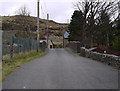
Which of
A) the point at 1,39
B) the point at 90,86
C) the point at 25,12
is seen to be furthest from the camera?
the point at 25,12

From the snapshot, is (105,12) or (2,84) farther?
(105,12)

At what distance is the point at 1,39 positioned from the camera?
12.8 meters

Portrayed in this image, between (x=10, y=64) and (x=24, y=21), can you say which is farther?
(x=24, y=21)

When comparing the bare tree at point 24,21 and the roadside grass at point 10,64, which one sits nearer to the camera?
the roadside grass at point 10,64

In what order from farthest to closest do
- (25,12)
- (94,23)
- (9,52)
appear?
1. (25,12)
2. (94,23)
3. (9,52)

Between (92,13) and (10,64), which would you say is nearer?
(10,64)

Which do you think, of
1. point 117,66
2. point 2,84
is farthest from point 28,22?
point 2,84

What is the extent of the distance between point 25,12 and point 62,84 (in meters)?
38.6

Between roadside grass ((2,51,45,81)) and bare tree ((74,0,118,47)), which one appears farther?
bare tree ((74,0,118,47))

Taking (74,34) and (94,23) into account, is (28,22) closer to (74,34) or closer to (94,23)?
(74,34)

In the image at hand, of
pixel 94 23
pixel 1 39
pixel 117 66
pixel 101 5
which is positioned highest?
pixel 101 5

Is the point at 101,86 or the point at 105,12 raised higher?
the point at 105,12

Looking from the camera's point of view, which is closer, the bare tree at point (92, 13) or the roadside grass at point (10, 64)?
the roadside grass at point (10, 64)

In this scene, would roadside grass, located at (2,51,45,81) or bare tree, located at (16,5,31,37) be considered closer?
roadside grass, located at (2,51,45,81)
